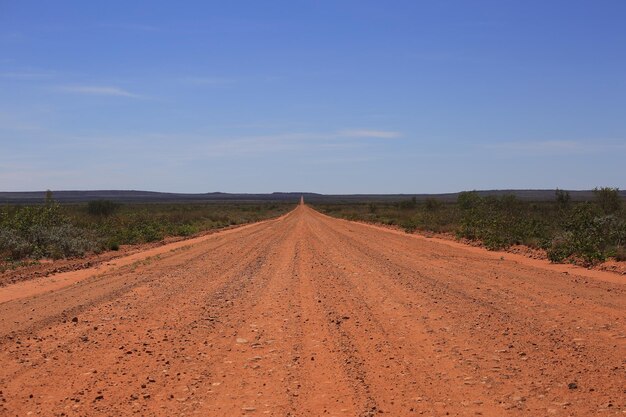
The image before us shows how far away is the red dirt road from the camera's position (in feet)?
20.3

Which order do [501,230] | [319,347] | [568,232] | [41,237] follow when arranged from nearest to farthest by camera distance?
[319,347], [568,232], [41,237], [501,230]

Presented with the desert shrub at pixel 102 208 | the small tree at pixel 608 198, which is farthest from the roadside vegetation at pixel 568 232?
the desert shrub at pixel 102 208

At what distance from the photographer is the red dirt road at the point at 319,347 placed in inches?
243

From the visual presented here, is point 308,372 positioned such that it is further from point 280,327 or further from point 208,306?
point 208,306

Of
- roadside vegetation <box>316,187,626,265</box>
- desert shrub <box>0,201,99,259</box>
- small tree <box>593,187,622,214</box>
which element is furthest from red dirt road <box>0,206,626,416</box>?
small tree <box>593,187,622,214</box>

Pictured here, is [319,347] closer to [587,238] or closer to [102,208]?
[587,238]

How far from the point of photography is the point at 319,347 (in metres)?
8.38

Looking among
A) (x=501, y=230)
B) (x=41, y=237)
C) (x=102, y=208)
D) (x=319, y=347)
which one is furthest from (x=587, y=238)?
(x=102, y=208)

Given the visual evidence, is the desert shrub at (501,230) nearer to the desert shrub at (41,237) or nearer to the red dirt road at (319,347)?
the red dirt road at (319,347)

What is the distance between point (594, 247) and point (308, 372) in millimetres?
14943

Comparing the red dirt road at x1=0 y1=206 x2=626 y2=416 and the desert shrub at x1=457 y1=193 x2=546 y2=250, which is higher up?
the desert shrub at x1=457 y1=193 x2=546 y2=250

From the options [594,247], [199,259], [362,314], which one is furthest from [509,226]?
[362,314]

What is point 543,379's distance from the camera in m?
6.73

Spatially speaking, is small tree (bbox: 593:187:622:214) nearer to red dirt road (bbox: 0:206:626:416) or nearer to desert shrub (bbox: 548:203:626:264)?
desert shrub (bbox: 548:203:626:264)
